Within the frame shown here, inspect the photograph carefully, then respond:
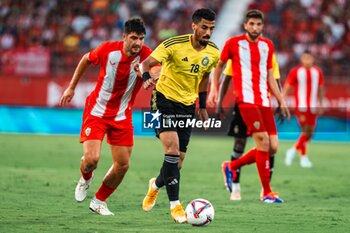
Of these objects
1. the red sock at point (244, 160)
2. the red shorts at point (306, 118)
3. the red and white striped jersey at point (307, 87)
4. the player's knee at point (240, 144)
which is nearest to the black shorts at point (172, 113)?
Result: the red sock at point (244, 160)

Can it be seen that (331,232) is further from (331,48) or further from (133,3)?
(133,3)

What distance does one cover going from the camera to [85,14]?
28.1 metres

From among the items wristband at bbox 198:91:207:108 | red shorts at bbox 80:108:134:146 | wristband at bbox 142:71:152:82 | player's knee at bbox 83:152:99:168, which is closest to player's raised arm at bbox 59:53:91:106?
red shorts at bbox 80:108:134:146

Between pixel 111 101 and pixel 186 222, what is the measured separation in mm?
1710

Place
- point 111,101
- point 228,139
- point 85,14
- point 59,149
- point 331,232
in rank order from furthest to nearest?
point 85,14 → point 228,139 → point 59,149 → point 111,101 → point 331,232

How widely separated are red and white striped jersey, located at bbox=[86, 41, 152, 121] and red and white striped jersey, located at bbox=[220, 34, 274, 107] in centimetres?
213

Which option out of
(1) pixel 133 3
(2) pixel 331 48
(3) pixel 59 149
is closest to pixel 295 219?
(3) pixel 59 149

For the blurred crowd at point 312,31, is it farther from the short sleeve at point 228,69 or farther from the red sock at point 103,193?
the red sock at point 103,193

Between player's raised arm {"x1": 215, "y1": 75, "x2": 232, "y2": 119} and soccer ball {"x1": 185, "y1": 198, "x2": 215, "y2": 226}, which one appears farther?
player's raised arm {"x1": 215, "y1": 75, "x2": 232, "y2": 119}

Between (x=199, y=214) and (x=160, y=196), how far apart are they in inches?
115

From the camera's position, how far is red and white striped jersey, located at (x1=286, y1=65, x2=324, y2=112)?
17.6m

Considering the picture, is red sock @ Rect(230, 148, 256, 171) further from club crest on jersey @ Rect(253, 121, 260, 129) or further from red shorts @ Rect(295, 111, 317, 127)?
red shorts @ Rect(295, 111, 317, 127)

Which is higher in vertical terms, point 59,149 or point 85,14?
point 85,14

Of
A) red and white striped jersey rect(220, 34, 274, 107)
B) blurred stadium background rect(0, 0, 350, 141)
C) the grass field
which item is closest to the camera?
the grass field
